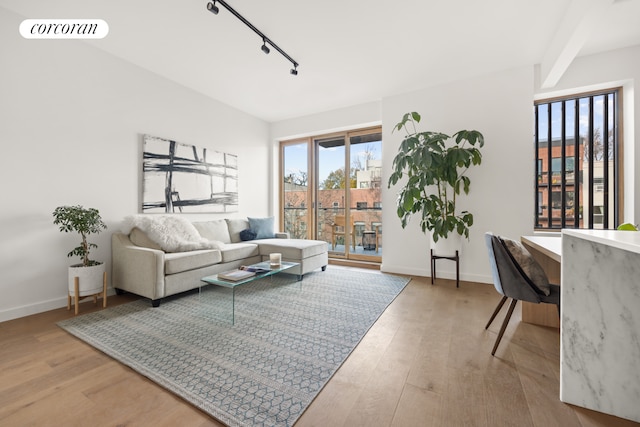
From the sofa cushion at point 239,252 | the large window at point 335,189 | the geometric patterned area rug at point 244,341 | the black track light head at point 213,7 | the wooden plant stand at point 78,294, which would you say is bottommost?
the geometric patterned area rug at point 244,341

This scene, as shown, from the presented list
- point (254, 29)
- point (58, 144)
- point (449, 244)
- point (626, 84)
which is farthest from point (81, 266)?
point (626, 84)

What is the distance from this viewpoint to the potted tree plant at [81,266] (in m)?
2.39

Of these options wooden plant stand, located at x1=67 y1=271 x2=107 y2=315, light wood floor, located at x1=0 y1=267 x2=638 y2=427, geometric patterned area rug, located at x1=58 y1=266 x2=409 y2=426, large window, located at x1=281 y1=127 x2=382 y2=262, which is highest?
large window, located at x1=281 y1=127 x2=382 y2=262

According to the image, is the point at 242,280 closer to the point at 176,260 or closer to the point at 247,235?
the point at 176,260

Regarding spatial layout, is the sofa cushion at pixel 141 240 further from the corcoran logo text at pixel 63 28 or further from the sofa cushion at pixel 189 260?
the corcoran logo text at pixel 63 28

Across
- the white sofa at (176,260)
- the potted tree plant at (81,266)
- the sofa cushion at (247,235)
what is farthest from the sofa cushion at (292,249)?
the potted tree plant at (81,266)

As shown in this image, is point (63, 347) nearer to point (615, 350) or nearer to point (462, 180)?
point (615, 350)

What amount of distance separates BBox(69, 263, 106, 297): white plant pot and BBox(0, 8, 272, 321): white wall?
324 millimetres

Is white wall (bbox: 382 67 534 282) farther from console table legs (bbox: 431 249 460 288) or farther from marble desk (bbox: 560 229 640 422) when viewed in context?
marble desk (bbox: 560 229 640 422)

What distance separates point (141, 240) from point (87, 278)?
1.86 ft

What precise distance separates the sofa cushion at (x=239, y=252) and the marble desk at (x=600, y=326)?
9.87 feet

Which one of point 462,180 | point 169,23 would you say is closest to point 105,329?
point 169,23

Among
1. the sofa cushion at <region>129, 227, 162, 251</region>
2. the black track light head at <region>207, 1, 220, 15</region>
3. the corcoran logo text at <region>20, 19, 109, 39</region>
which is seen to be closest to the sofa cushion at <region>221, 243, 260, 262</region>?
the sofa cushion at <region>129, 227, 162, 251</region>

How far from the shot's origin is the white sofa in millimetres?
2539
